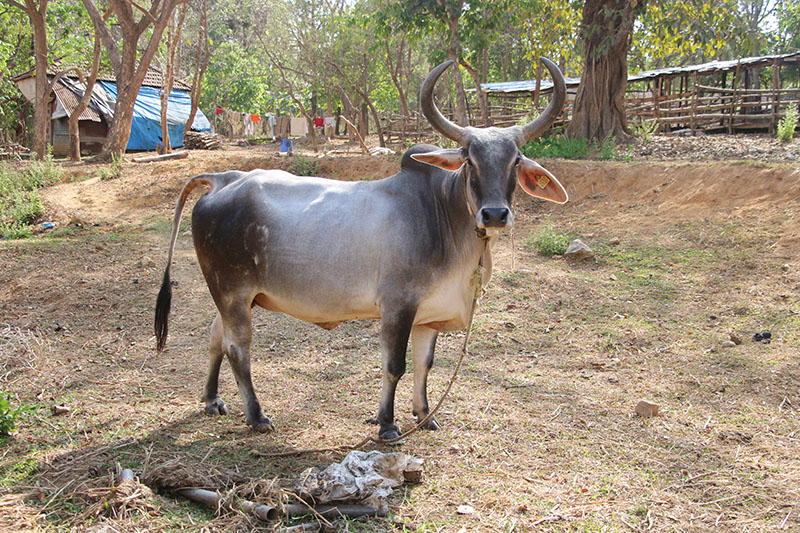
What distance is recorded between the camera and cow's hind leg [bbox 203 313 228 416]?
4391 millimetres

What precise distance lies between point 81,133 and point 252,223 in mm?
22074

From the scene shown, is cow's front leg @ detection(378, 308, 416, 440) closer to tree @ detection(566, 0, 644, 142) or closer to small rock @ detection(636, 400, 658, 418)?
small rock @ detection(636, 400, 658, 418)

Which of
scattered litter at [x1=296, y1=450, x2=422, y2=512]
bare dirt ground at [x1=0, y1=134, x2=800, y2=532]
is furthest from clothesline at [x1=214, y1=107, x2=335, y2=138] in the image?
scattered litter at [x1=296, y1=450, x2=422, y2=512]

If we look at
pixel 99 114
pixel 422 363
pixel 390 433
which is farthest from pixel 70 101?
pixel 390 433

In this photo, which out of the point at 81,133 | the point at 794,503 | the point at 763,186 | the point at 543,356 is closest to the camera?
the point at 794,503

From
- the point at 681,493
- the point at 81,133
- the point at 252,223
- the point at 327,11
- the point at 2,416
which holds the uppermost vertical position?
the point at 327,11

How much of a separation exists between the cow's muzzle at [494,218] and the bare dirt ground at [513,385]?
1.39 m

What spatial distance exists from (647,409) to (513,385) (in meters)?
1.01

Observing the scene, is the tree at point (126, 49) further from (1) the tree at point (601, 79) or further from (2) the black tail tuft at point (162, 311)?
(2) the black tail tuft at point (162, 311)

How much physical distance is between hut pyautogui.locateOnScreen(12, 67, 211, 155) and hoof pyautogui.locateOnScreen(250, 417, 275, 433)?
20.6m

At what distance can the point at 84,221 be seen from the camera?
10.3 m

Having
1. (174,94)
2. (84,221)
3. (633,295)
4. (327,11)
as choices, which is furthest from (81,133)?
(633,295)

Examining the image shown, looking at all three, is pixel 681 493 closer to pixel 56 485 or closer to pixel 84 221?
pixel 56 485

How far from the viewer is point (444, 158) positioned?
12.3 ft
